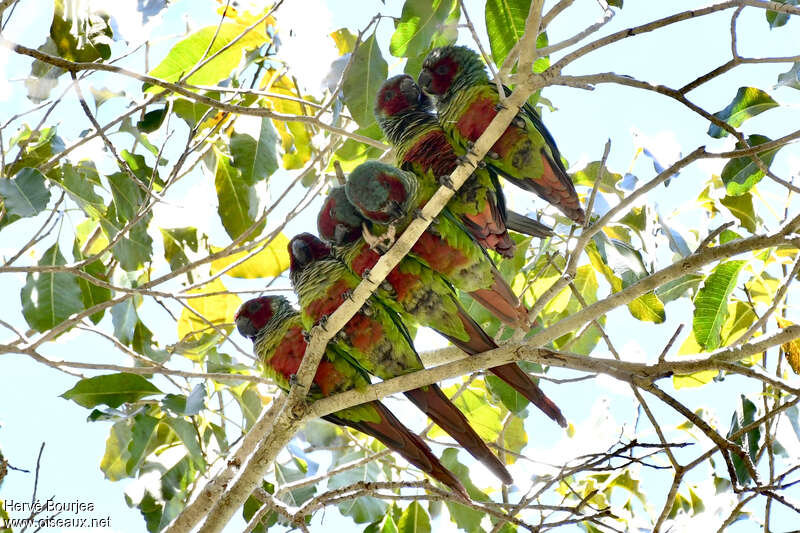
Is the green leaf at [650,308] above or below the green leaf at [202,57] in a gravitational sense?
below

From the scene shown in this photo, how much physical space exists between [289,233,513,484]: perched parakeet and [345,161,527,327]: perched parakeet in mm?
256

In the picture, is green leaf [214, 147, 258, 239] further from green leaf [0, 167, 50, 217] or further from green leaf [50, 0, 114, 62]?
green leaf [0, 167, 50, 217]

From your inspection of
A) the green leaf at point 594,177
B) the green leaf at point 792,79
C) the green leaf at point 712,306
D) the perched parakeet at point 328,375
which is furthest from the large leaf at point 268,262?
the green leaf at point 792,79

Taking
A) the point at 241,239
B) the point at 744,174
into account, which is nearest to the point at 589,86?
the point at 744,174

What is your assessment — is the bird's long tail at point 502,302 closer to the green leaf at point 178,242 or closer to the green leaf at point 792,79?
the green leaf at point 792,79

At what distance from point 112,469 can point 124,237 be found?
141cm

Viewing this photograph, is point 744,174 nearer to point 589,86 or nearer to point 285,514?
point 589,86

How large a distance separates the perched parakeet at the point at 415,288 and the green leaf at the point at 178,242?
1022 mm

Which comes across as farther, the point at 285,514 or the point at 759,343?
the point at 285,514

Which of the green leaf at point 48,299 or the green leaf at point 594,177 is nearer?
the green leaf at point 48,299

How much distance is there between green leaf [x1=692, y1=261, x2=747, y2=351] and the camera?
2779 millimetres

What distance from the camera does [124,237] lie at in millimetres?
3090

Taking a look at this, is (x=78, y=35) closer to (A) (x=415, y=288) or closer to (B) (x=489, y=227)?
(A) (x=415, y=288)

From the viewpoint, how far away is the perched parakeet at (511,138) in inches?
115
